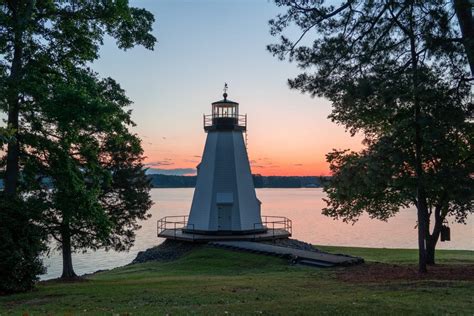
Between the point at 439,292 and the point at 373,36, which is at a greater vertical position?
the point at 373,36

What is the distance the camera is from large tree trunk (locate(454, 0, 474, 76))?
11196 millimetres

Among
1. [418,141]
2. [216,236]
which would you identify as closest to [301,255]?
[216,236]

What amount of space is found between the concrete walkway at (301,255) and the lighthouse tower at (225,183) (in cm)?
278

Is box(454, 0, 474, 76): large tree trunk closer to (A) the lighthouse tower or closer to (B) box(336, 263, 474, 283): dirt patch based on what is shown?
(B) box(336, 263, 474, 283): dirt patch

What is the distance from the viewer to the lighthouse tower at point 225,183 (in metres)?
30.5

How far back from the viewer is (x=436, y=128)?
44.4ft

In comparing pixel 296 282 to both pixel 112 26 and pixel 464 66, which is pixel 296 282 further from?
pixel 112 26

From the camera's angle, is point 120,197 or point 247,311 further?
point 120,197

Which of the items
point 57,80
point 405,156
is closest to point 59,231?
point 57,80

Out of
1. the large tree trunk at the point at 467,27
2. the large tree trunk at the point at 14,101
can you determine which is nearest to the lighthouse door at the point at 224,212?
the large tree trunk at the point at 14,101

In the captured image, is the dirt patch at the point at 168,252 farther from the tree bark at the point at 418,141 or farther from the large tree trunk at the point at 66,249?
the tree bark at the point at 418,141

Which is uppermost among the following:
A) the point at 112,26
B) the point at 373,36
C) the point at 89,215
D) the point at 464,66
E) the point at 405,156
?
the point at 112,26

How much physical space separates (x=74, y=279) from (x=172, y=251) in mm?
8672

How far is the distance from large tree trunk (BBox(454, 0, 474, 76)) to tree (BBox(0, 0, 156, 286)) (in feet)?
34.3
